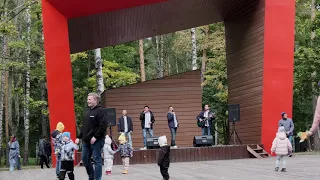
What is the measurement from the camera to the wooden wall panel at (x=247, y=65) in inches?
653

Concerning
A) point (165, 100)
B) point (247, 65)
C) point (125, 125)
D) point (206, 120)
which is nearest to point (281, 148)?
point (206, 120)

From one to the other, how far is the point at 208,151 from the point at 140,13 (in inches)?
220

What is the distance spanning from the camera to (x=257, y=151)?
16109 mm

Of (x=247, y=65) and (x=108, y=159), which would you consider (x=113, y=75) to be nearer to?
(x=247, y=65)

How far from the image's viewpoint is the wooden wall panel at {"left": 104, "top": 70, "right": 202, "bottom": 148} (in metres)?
21.8

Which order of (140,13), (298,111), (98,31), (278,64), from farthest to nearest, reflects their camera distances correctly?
(298,111)
(98,31)
(140,13)
(278,64)

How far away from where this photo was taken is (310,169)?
10734mm

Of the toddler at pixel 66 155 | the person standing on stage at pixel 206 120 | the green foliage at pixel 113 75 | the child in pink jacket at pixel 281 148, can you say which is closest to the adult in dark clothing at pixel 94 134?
the toddler at pixel 66 155

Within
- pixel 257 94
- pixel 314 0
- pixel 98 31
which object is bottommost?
pixel 257 94

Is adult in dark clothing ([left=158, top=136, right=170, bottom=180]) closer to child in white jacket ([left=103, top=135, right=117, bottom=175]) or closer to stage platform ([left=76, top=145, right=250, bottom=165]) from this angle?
child in white jacket ([left=103, top=135, right=117, bottom=175])

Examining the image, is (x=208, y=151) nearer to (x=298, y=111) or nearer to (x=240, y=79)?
(x=240, y=79)

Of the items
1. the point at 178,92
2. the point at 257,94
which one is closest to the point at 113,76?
the point at 178,92

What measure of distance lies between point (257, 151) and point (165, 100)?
22.2 ft

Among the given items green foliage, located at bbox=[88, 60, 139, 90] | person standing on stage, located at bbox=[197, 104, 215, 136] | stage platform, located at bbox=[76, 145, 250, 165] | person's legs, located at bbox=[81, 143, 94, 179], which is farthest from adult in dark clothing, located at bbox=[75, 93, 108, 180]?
green foliage, located at bbox=[88, 60, 139, 90]
